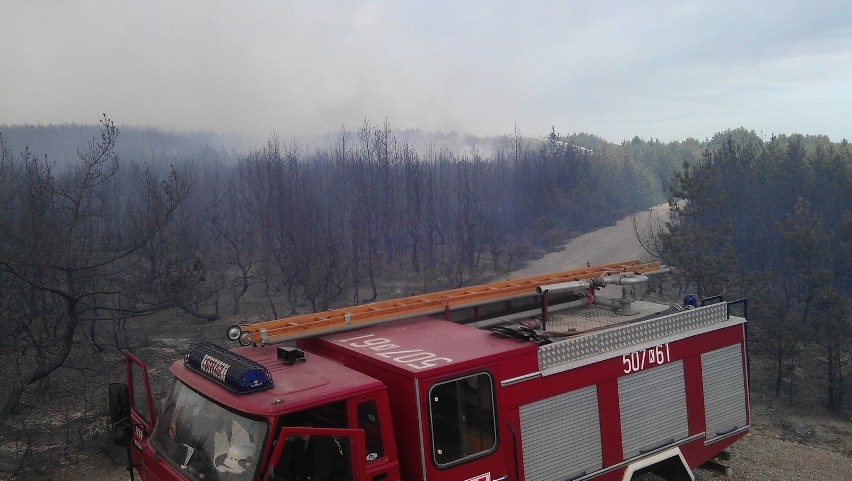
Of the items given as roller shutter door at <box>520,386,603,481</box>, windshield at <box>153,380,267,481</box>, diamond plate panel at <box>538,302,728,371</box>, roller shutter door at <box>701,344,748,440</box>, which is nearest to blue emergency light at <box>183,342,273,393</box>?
windshield at <box>153,380,267,481</box>

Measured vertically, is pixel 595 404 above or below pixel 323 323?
below

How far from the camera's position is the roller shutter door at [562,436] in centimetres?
525

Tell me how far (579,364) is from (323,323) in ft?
7.83

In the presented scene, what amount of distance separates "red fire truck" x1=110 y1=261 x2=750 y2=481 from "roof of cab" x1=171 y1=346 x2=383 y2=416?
0.05 ft

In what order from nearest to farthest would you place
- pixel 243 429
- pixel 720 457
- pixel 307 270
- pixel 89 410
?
pixel 243 429 < pixel 720 457 < pixel 89 410 < pixel 307 270

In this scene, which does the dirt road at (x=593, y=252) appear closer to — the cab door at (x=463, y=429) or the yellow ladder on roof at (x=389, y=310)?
the yellow ladder on roof at (x=389, y=310)

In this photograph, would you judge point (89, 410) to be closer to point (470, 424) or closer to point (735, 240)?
point (470, 424)

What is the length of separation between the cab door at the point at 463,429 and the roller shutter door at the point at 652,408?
5.29 ft

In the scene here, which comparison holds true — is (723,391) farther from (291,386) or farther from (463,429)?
(291,386)

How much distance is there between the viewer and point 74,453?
10.5 m

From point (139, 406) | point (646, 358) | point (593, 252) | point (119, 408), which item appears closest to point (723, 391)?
point (646, 358)

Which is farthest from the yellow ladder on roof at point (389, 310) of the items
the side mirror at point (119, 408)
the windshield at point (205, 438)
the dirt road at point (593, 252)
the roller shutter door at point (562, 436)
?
the dirt road at point (593, 252)

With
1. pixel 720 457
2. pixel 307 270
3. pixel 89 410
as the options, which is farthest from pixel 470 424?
pixel 307 270

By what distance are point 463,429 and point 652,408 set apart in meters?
2.44
